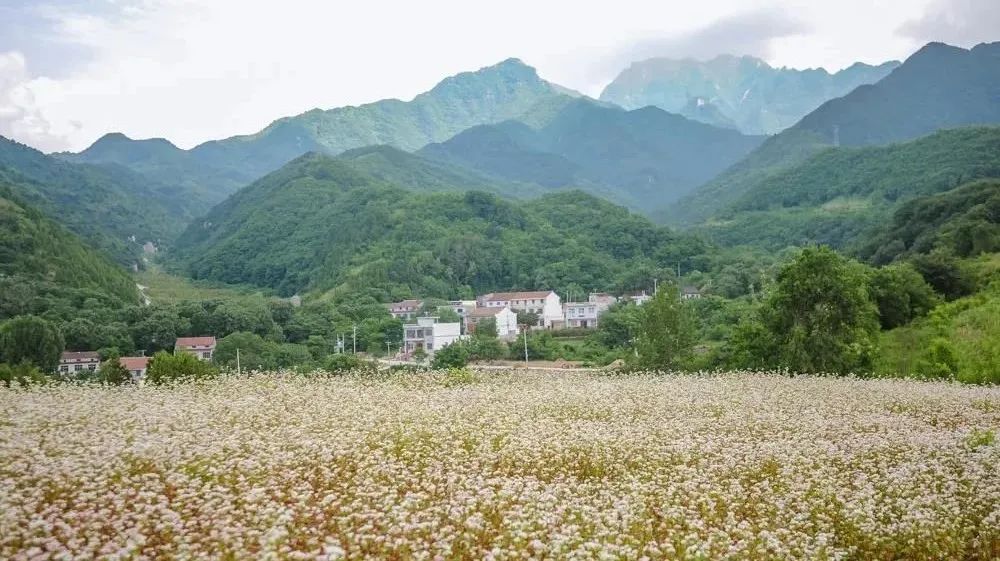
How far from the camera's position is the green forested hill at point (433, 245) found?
4582 inches

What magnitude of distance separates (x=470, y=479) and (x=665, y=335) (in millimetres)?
21462

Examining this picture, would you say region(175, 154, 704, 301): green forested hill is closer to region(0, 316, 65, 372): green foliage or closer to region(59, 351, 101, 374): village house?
region(59, 351, 101, 374): village house

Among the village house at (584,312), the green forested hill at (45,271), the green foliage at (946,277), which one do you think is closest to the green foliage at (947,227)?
the green foliage at (946,277)

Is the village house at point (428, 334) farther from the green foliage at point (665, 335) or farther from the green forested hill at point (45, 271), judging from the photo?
the green foliage at point (665, 335)

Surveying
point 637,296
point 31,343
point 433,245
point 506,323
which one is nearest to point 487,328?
point 506,323

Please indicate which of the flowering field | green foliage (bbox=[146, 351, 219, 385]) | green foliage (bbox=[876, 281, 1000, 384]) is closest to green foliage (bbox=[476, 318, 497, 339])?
green foliage (bbox=[876, 281, 1000, 384])

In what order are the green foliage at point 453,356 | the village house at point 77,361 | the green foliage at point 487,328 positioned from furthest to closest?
the green foliage at point 487,328
the green foliage at point 453,356
the village house at point 77,361

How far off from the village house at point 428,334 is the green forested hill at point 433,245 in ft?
79.4

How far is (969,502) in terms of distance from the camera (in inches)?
336

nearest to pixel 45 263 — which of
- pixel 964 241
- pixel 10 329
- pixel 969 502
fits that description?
pixel 10 329

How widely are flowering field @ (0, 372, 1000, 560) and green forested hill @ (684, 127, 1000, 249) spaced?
106307 millimetres

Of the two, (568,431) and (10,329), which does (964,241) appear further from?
(10,329)

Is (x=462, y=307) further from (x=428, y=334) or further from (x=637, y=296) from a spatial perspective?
(x=637, y=296)

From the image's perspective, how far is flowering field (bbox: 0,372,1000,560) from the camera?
6.28m
